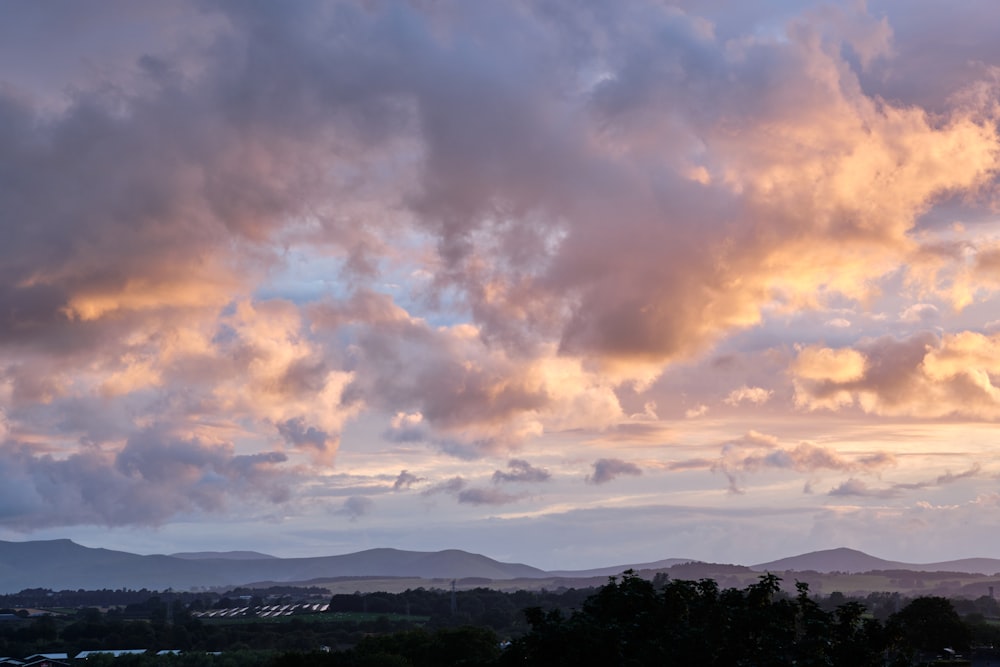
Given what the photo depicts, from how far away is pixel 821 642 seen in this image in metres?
66.1

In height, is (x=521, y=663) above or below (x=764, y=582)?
below

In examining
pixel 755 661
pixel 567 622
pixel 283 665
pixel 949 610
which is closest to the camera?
pixel 755 661

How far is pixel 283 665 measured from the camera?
153m

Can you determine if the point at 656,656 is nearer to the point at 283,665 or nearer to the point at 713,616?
the point at 713,616

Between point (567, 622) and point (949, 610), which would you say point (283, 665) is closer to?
point (949, 610)

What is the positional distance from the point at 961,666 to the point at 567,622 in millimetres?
52393

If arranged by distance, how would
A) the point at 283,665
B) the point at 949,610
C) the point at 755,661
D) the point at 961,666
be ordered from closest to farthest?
the point at 755,661 → the point at 961,666 → the point at 949,610 → the point at 283,665

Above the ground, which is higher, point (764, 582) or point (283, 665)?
point (764, 582)

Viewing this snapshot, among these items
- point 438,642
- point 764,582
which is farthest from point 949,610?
point 764,582

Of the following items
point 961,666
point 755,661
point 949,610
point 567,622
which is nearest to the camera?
point 755,661

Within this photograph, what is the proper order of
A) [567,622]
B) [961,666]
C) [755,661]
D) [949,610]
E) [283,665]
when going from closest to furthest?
[755,661] < [567,622] < [961,666] < [949,610] < [283,665]

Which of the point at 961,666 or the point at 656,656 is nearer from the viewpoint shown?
the point at 656,656

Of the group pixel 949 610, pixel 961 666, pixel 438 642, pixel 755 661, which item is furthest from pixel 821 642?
pixel 438 642

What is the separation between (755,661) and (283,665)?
334 ft
